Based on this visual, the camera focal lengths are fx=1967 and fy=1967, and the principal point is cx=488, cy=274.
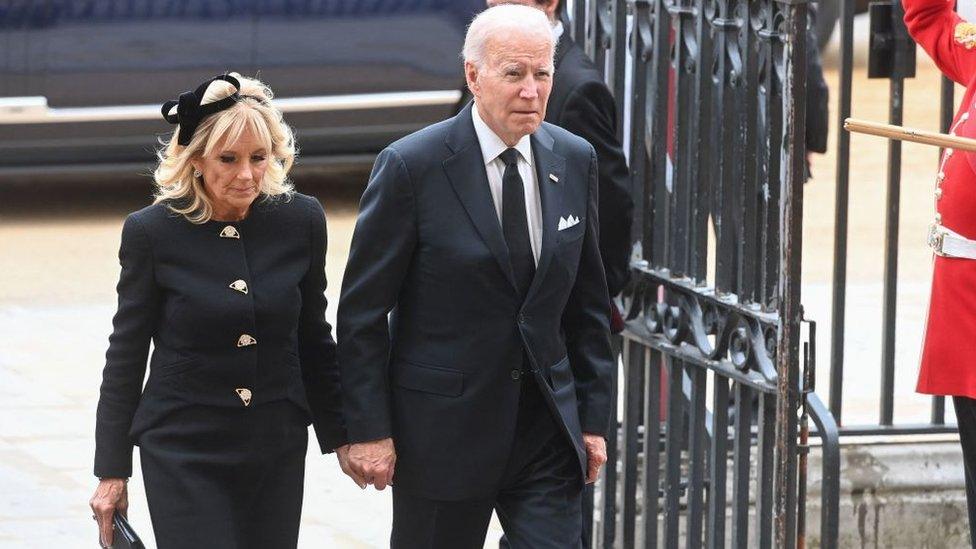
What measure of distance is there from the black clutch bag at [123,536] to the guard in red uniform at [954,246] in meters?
2.06

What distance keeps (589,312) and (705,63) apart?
75 cm

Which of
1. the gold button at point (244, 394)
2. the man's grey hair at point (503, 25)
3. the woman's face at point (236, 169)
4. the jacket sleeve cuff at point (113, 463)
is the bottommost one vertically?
the jacket sleeve cuff at point (113, 463)

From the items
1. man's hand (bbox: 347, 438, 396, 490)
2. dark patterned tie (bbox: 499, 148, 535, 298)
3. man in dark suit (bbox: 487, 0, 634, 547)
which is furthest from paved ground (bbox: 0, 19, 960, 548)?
dark patterned tie (bbox: 499, 148, 535, 298)

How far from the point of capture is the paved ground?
19.8 feet

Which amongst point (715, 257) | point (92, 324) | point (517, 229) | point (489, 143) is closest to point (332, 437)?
point (517, 229)

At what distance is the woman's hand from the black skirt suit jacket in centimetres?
3

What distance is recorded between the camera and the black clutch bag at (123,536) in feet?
12.6

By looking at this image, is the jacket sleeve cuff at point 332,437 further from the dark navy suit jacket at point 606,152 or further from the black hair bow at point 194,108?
the dark navy suit jacket at point 606,152

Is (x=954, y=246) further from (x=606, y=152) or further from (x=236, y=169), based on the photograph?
(x=236, y=169)

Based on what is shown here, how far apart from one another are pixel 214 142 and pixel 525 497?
0.97 metres

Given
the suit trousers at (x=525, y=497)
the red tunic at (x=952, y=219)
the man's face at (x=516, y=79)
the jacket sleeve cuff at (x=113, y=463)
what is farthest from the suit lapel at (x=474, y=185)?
the red tunic at (x=952, y=219)

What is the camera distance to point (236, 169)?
12.7 ft

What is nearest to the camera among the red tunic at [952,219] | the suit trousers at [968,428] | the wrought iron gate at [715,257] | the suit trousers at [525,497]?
the suit trousers at [525,497]

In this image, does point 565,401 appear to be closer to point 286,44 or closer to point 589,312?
point 589,312
